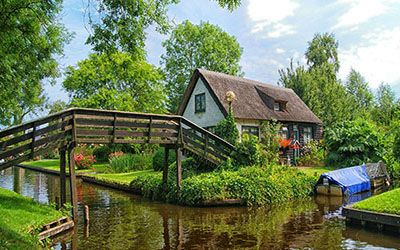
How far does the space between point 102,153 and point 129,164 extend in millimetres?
11919

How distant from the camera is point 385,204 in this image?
1184 cm

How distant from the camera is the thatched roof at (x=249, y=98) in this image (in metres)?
27.6

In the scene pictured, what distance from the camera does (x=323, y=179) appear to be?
18.8 m

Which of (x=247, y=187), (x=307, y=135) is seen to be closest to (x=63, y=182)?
(x=247, y=187)

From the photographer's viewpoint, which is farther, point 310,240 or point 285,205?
point 285,205

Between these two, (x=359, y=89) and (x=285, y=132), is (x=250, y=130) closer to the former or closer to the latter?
(x=285, y=132)

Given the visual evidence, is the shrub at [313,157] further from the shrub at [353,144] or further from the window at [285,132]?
the window at [285,132]

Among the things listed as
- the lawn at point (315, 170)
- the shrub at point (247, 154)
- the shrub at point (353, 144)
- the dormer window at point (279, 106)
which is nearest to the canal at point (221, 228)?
the shrub at point (247, 154)

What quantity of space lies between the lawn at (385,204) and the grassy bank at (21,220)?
32.9 feet

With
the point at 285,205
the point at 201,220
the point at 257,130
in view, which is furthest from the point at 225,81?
the point at 201,220

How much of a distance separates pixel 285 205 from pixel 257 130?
12.9m

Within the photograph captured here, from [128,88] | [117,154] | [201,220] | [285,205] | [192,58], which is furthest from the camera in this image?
[192,58]

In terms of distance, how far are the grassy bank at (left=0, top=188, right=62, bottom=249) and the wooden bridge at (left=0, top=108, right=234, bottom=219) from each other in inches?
52.2

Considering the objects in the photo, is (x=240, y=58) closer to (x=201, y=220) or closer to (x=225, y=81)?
(x=225, y=81)
